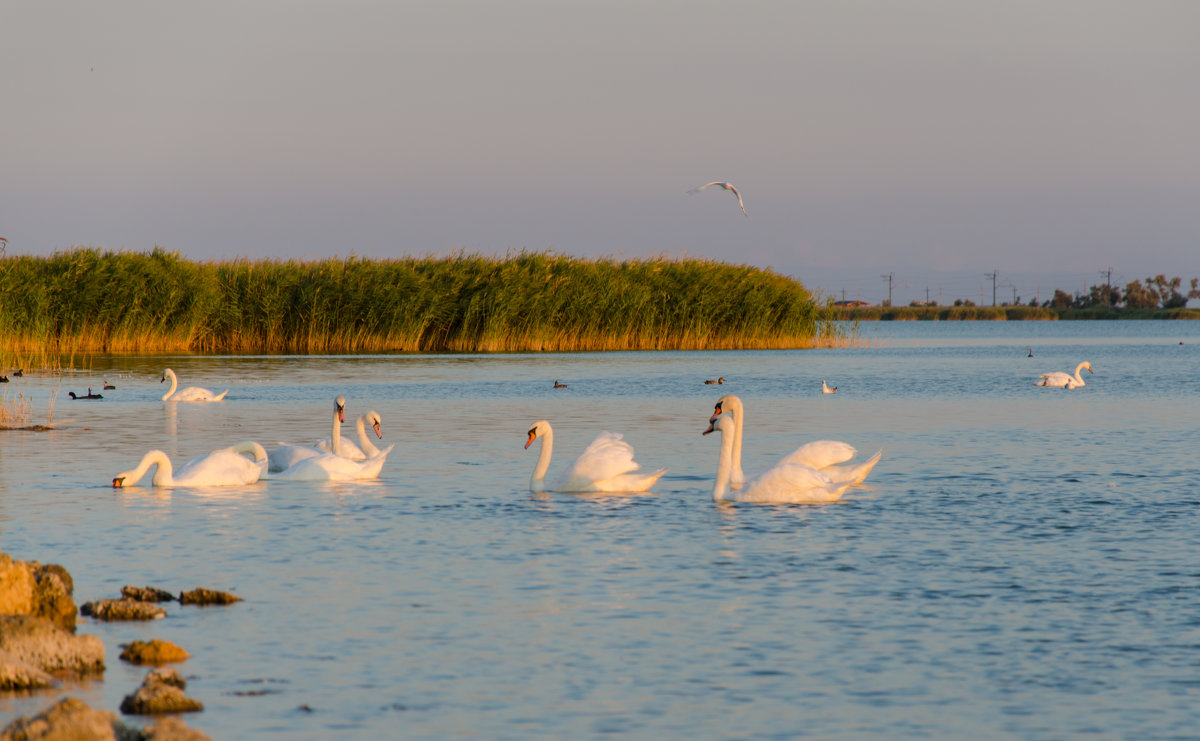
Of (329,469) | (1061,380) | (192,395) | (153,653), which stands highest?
(1061,380)

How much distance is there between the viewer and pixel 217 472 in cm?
1434

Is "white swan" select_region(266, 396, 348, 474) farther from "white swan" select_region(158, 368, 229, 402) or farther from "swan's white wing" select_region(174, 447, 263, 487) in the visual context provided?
"white swan" select_region(158, 368, 229, 402)

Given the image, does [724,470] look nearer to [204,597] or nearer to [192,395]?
[204,597]

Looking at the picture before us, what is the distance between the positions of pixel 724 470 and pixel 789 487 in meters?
0.62

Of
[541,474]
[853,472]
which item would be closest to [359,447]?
[541,474]

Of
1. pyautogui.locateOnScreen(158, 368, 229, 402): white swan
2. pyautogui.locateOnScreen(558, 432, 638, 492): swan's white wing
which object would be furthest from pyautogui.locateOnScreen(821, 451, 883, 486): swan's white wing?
pyautogui.locateOnScreen(158, 368, 229, 402): white swan

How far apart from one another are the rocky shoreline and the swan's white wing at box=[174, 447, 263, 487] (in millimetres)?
5422

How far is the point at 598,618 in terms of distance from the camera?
845 centimetres

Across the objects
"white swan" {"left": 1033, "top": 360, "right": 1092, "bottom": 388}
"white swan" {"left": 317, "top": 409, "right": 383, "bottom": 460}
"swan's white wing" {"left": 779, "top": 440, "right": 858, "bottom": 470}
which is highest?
"white swan" {"left": 1033, "top": 360, "right": 1092, "bottom": 388}

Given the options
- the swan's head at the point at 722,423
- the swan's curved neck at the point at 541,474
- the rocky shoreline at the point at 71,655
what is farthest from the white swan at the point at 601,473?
the rocky shoreline at the point at 71,655

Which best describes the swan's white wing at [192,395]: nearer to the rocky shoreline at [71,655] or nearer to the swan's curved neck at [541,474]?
the swan's curved neck at [541,474]

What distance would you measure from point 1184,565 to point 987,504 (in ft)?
10.8

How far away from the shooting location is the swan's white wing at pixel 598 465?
13.8 meters

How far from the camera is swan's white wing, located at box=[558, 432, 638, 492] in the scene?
1378 cm
